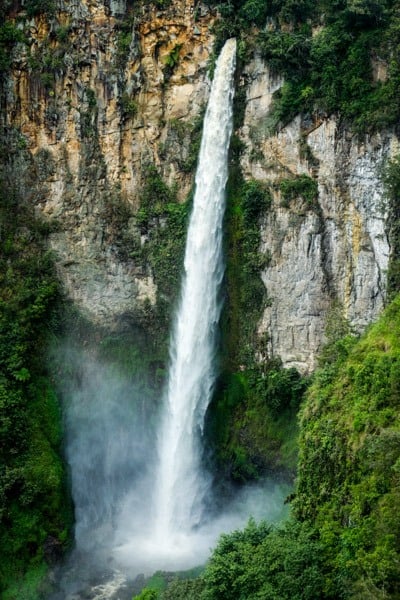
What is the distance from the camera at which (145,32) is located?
23.0 metres

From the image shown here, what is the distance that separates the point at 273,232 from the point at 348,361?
704cm

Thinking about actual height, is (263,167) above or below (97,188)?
below

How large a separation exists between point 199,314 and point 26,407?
6.29 metres

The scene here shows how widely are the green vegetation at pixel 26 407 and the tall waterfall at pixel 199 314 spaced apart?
367cm

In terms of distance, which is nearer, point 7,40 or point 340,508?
point 340,508

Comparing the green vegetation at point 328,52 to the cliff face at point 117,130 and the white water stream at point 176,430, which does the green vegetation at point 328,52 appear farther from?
the white water stream at point 176,430

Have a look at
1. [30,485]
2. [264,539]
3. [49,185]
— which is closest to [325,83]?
[49,185]

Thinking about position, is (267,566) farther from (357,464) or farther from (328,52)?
(328,52)

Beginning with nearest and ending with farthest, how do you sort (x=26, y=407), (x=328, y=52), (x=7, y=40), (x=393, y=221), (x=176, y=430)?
(x=393, y=221) < (x=328, y=52) < (x=26, y=407) < (x=176, y=430) < (x=7, y=40)

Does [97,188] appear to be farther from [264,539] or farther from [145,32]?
[264,539]

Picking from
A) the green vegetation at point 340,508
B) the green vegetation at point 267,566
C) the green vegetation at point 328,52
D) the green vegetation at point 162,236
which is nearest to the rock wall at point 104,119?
the green vegetation at point 162,236

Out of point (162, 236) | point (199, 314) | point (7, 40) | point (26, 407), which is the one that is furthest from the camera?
point (162, 236)

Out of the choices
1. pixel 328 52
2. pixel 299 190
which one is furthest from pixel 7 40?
pixel 299 190

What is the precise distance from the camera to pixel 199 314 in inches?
862
